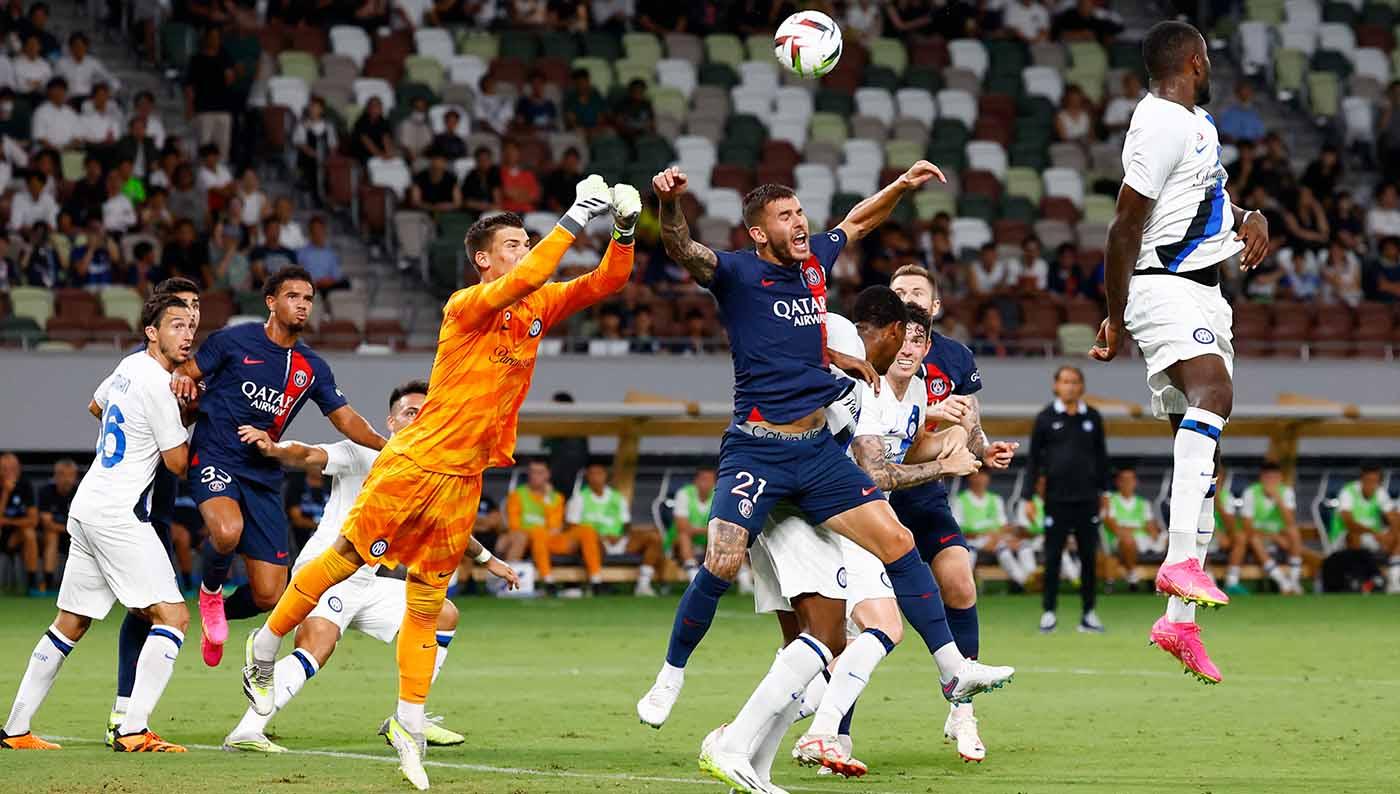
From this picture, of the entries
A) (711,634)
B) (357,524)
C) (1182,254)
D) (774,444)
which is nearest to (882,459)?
(774,444)

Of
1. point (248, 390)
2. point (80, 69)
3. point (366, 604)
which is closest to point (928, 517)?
point (366, 604)

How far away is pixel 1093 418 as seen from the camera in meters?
17.6

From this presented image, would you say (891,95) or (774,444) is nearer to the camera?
(774,444)

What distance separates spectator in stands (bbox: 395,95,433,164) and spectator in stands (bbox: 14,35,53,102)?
446cm

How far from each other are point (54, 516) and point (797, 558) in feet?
45.9

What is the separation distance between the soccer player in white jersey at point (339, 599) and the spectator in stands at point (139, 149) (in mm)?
13438

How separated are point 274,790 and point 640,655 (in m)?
7.10

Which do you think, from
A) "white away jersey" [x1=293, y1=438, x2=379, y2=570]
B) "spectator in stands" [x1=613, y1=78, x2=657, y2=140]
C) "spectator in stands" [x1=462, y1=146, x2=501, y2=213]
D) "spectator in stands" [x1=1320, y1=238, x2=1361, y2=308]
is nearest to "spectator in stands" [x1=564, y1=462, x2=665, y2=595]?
"spectator in stands" [x1=462, y1=146, x2=501, y2=213]

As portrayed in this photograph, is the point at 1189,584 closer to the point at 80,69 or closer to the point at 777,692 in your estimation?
the point at 777,692

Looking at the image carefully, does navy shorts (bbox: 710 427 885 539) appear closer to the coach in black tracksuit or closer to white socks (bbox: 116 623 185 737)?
white socks (bbox: 116 623 185 737)

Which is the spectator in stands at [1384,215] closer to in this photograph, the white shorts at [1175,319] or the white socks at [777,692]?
the white shorts at [1175,319]

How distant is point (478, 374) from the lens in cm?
854

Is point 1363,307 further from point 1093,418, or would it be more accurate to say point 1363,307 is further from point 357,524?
point 357,524

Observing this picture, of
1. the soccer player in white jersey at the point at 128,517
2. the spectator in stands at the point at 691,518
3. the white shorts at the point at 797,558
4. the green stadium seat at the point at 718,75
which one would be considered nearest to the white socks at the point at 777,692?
the white shorts at the point at 797,558
